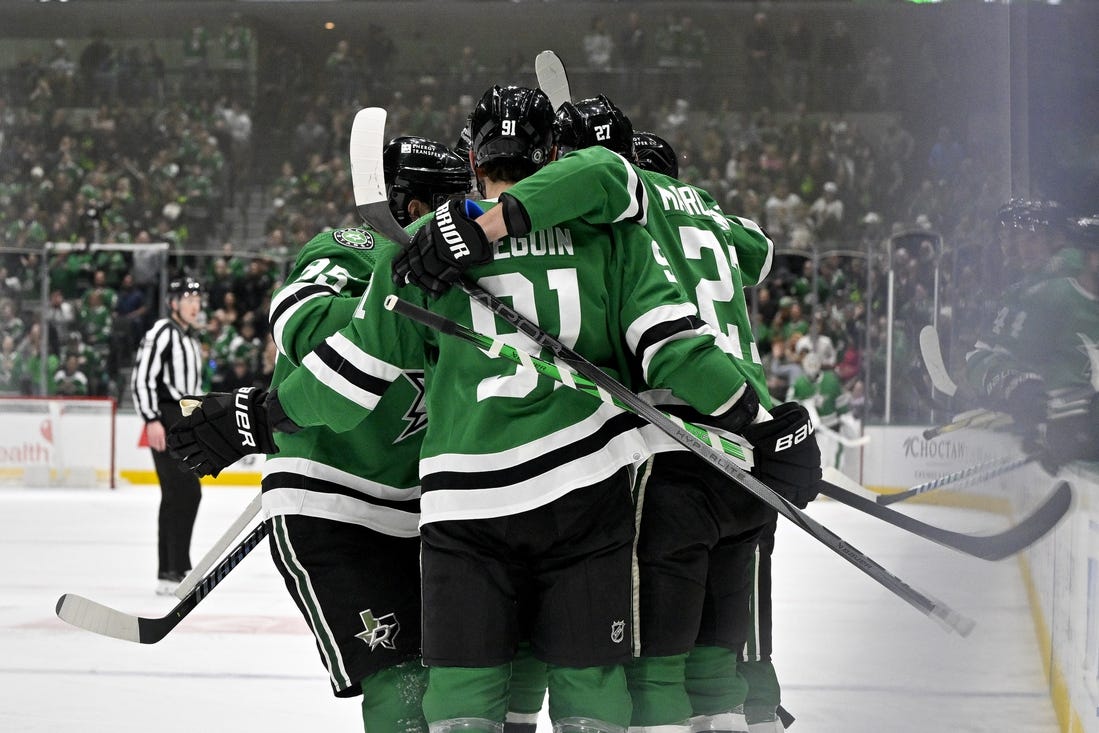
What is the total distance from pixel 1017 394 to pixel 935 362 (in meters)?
0.14

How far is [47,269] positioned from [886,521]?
952 cm

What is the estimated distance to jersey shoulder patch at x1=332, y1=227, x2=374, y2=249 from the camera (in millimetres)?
2092

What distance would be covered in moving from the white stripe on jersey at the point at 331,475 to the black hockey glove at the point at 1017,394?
1.08 meters

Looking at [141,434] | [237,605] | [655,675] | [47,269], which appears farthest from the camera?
[47,269]

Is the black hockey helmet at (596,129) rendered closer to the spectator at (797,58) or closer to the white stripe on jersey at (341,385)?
the white stripe on jersey at (341,385)

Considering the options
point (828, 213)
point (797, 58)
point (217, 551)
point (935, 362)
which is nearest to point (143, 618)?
point (217, 551)

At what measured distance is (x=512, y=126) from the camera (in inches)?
71.6

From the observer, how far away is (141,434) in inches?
375

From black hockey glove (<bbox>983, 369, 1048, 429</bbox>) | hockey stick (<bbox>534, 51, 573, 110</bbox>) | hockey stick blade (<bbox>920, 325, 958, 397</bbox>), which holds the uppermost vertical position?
hockey stick (<bbox>534, 51, 573, 110</bbox>)

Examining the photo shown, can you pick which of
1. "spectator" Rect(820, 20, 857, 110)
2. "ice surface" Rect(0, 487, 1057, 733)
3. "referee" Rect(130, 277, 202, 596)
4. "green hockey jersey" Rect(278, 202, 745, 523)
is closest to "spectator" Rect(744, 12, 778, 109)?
"spectator" Rect(820, 20, 857, 110)

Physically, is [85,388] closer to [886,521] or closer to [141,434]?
[141,434]

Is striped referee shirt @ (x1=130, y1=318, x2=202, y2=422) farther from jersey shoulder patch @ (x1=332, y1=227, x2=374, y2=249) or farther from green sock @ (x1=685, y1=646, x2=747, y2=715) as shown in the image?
green sock @ (x1=685, y1=646, x2=747, y2=715)

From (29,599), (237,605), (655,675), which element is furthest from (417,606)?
(29,599)

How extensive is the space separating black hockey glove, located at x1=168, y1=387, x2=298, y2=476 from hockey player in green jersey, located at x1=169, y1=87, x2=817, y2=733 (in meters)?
0.26
